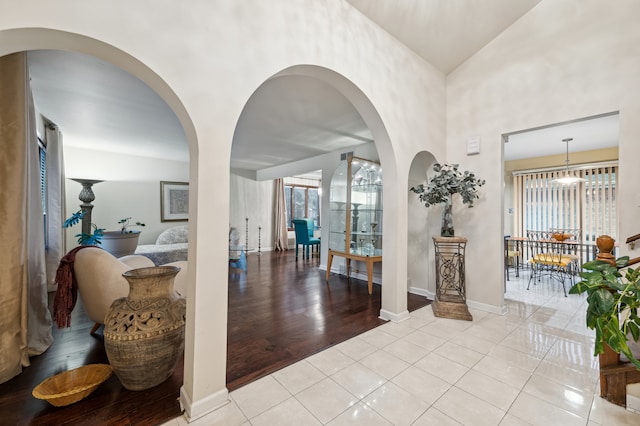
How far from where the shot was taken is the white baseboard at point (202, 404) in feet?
4.85

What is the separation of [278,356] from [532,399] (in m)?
1.74

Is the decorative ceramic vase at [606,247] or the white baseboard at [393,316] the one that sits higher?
the decorative ceramic vase at [606,247]

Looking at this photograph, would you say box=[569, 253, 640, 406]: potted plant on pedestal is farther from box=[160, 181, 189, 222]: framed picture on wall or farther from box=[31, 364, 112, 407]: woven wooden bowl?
box=[160, 181, 189, 222]: framed picture on wall

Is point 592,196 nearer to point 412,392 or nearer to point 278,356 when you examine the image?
point 412,392

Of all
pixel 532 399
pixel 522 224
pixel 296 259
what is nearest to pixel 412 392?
pixel 532 399

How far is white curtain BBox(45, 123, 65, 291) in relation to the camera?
3594mm

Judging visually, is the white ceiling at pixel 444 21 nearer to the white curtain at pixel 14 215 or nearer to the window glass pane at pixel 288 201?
the white curtain at pixel 14 215

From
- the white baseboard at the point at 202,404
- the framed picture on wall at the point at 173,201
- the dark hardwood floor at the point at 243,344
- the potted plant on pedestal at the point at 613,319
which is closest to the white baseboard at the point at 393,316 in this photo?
the dark hardwood floor at the point at 243,344

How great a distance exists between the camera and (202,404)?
4.96 ft

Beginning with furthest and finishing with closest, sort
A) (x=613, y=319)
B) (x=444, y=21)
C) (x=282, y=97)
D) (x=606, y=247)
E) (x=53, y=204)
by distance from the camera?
(x=53, y=204)
(x=282, y=97)
(x=444, y=21)
(x=606, y=247)
(x=613, y=319)

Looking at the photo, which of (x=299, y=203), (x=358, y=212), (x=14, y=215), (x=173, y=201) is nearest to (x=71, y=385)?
(x=14, y=215)

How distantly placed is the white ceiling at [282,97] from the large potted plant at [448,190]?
138 cm

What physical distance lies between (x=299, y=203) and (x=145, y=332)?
7206 millimetres

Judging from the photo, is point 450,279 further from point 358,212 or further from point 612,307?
point 612,307
